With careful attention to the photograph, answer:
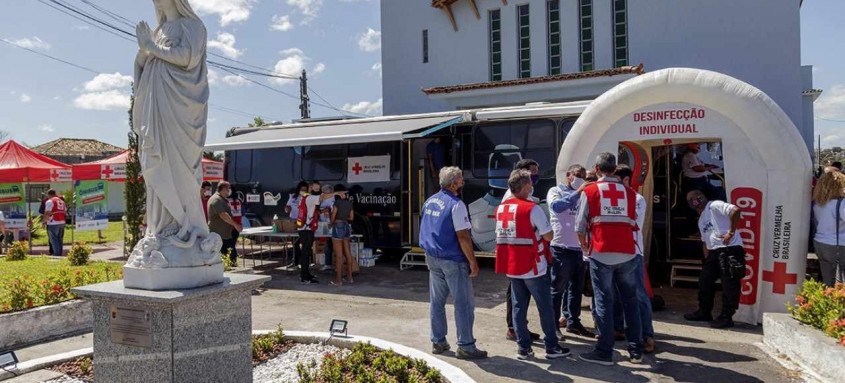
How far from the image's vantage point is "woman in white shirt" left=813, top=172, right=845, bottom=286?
642 centimetres

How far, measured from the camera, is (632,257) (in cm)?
530

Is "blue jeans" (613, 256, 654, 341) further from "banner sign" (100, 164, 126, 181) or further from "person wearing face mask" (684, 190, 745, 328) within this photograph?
"banner sign" (100, 164, 126, 181)

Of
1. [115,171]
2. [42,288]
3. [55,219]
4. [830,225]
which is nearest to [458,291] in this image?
[830,225]

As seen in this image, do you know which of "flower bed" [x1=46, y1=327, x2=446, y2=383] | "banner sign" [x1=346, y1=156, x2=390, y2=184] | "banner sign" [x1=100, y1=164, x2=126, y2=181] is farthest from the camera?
"banner sign" [x1=100, y1=164, x2=126, y2=181]

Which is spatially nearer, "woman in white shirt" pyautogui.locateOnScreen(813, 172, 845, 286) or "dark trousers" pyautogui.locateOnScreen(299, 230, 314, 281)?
"woman in white shirt" pyautogui.locateOnScreen(813, 172, 845, 286)

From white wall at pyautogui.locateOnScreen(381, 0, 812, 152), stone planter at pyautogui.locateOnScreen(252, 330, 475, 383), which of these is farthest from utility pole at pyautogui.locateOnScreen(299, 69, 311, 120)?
stone planter at pyautogui.locateOnScreen(252, 330, 475, 383)

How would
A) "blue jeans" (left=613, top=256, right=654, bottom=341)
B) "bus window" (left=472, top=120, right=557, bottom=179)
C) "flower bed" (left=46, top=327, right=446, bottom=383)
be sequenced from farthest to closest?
1. "bus window" (left=472, top=120, right=557, bottom=179)
2. "blue jeans" (left=613, top=256, right=654, bottom=341)
3. "flower bed" (left=46, top=327, right=446, bottom=383)

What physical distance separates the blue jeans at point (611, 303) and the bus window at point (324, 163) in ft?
25.4

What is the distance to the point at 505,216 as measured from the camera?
5.46 m

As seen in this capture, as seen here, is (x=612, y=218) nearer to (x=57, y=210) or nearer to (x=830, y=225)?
(x=830, y=225)

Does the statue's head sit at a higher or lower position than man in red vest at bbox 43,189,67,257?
higher

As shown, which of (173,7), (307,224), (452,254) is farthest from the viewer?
(307,224)

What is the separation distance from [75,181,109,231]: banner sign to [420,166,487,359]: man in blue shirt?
1310 centimetres

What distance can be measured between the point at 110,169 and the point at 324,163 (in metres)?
5.96
